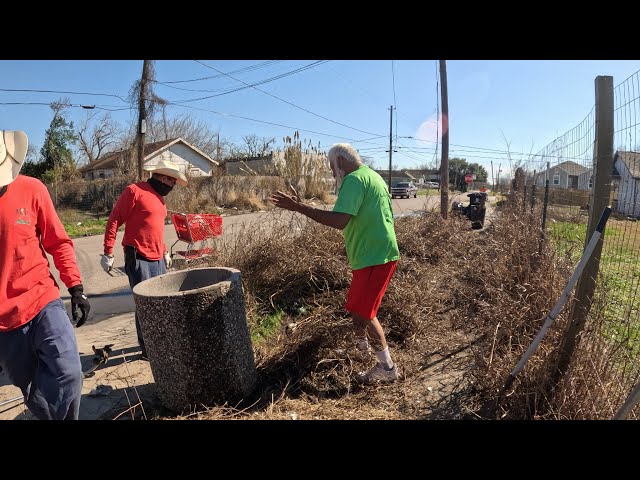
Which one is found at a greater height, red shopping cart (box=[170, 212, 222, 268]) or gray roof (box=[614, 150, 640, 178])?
gray roof (box=[614, 150, 640, 178])

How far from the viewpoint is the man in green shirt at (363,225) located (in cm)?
291

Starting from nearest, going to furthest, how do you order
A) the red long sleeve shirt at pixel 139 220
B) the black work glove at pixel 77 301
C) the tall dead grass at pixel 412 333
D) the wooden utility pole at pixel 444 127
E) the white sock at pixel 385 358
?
the black work glove at pixel 77 301 → the tall dead grass at pixel 412 333 → the white sock at pixel 385 358 → the red long sleeve shirt at pixel 139 220 → the wooden utility pole at pixel 444 127

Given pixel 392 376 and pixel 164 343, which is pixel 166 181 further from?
pixel 392 376

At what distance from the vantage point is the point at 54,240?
8.00 feet

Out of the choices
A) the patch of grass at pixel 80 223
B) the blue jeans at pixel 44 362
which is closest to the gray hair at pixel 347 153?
the blue jeans at pixel 44 362

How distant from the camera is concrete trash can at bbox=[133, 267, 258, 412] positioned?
8.87ft

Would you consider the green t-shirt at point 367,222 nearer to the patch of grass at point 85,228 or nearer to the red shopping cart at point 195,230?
the red shopping cart at point 195,230

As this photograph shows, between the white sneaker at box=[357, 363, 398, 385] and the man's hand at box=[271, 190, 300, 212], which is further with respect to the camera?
the white sneaker at box=[357, 363, 398, 385]

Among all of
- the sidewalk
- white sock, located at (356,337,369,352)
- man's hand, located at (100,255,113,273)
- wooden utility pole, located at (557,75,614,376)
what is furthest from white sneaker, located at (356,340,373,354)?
man's hand, located at (100,255,113,273)

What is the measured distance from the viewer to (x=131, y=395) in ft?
10.6

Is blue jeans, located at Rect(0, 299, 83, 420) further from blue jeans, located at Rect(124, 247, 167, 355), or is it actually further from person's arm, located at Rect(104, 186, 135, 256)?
person's arm, located at Rect(104, 186, 135, 256)

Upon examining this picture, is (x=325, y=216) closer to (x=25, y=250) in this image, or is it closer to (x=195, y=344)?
(x=195, y=344)

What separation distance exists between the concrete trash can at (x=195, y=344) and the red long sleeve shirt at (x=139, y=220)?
0.91 metres
